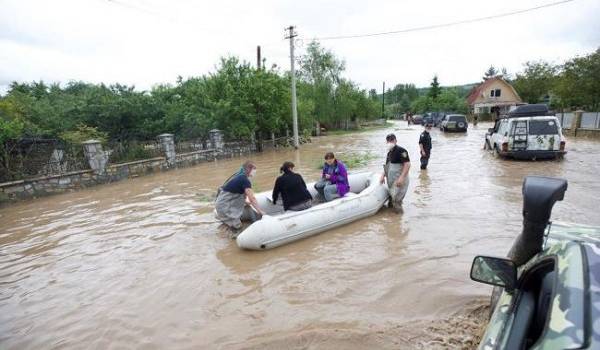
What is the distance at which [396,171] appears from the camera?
22.5ft

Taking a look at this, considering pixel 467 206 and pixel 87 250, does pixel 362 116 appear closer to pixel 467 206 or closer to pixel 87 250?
pixel 467 206

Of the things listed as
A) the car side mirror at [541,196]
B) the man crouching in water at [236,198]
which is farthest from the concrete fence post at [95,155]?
the car side mirror at [541,196]

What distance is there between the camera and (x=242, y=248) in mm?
5551

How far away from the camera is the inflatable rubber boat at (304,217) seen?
5.39 metres

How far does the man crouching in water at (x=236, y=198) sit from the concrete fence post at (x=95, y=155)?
8724 millimetres

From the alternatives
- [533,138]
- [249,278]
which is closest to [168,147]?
[249,278]

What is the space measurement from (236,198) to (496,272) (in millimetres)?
4774

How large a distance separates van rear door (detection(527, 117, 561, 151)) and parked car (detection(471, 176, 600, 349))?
11577 millimetres

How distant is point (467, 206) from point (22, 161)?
12836 millimetres

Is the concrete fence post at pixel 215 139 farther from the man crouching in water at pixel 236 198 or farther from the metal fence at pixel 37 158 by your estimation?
the man crouching in water at pixel 236 198

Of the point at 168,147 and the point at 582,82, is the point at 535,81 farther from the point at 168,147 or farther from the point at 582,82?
the point at 168,147

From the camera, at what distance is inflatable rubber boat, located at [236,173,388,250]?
5391 millimetres

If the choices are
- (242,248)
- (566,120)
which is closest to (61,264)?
(242,248)

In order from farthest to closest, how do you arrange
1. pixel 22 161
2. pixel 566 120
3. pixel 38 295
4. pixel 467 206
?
pixel 566 120, pixel 22 161, pixel 467 206, pixel 38 295
